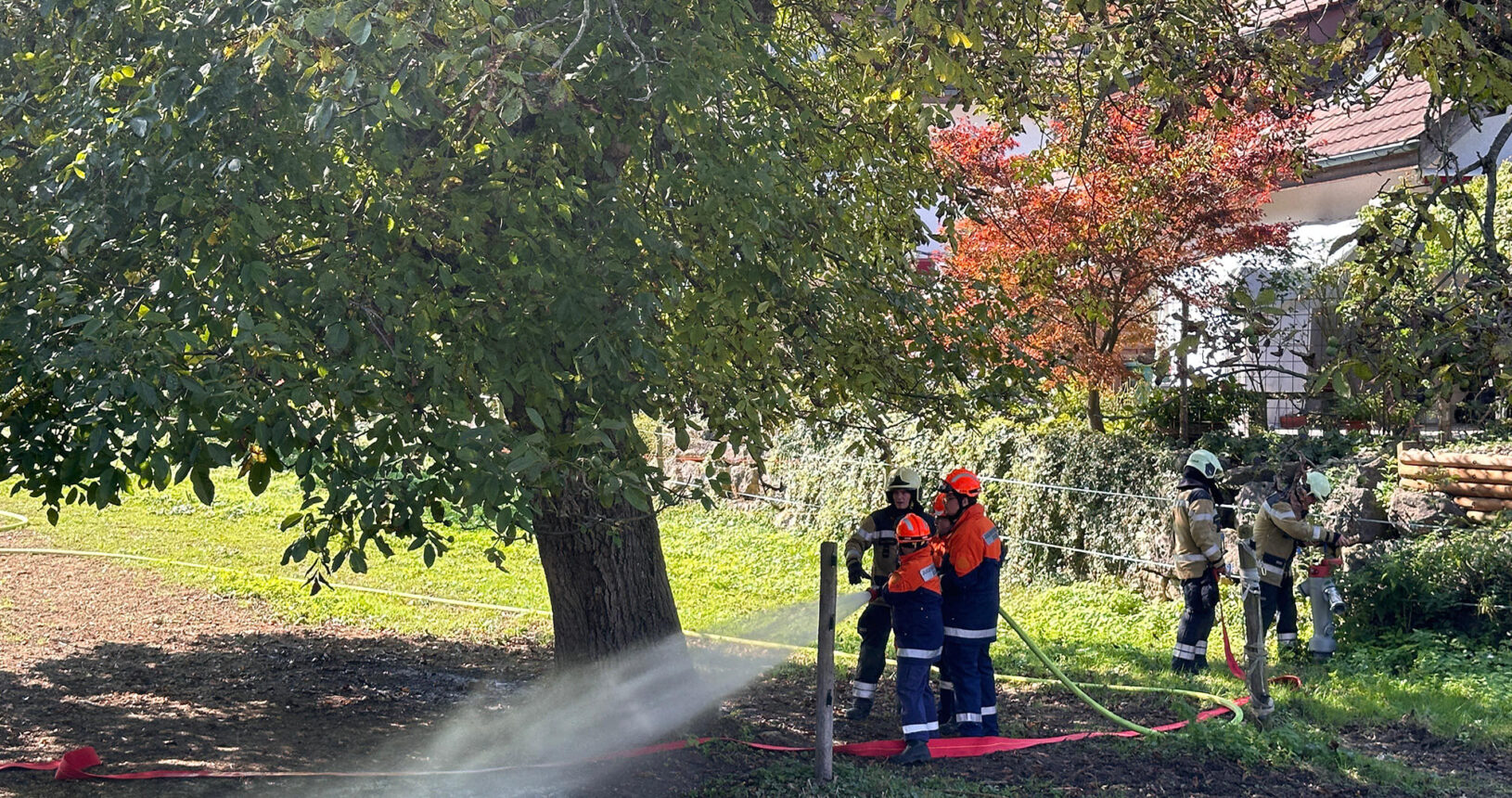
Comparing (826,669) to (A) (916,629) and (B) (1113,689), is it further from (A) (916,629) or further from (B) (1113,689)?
(B) (1113,689)

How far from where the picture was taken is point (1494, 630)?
347 inches

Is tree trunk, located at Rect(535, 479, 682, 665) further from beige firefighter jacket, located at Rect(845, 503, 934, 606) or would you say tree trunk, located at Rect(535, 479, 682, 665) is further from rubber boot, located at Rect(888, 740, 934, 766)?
rubber boot, located at Rect(888, 740, 934, 766)

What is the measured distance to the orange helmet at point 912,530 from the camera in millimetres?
6832

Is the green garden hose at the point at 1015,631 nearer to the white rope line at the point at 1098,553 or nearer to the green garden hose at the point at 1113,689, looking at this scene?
the green garden hose at the point at 1113,689

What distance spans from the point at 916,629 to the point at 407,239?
3216mm

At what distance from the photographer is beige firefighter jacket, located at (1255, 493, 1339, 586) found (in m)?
9.07

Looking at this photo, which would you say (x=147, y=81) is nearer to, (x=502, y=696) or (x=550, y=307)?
(x=550, y=307)

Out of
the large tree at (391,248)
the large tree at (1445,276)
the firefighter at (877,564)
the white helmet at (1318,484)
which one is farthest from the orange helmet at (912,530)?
the white helmet at (1318,484)

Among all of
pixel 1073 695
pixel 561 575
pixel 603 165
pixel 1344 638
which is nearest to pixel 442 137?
pixel 603 165

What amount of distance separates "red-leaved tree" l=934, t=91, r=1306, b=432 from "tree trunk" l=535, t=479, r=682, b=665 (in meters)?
4.41

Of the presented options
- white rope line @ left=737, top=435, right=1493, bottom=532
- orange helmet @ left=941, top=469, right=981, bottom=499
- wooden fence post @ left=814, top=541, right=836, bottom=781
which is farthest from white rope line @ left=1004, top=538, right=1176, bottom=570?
wooden fence post @ left=814, top=541, right=836, bottom=781

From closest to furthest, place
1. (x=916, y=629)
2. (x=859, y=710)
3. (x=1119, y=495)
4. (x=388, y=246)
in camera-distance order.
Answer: (x=388, y=246) → (x=916, y=629) → (x=859, y=710) → (x=1119, y=495)

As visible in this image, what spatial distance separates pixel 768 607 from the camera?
11.8 metres

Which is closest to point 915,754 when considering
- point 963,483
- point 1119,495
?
point 963,483
